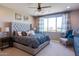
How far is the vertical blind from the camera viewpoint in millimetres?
1849

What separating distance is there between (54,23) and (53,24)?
0.03m

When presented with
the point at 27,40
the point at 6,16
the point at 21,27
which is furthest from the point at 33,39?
the point at 6,16

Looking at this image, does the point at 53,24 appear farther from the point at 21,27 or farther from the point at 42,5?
the point at 21,27

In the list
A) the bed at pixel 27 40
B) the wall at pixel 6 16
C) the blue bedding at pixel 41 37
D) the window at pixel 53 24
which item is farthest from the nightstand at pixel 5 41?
the window at pixel 53 24

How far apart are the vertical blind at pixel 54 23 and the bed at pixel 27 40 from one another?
190 millimetres

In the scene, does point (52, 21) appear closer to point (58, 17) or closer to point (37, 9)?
point (58, 17)

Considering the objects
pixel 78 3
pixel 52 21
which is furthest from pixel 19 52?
pixel 78 3

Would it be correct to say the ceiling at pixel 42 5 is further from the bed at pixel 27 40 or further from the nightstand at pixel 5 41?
the nightstand at pixel 5 41

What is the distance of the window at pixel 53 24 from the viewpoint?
1.86 m

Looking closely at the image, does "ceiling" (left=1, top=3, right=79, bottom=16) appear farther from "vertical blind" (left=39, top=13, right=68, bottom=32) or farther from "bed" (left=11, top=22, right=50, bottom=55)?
"bed" (left=11, top=22, right=50, bottom=55)

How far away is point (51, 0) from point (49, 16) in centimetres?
40

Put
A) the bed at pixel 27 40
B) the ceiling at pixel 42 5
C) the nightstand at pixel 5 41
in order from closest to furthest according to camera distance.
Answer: the ceiling at pixel 42 5 → the nightstand at pixel 5 41 → the bed at pixel 27 40

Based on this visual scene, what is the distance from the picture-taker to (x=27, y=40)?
6.88 feet

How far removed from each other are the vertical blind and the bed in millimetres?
190
